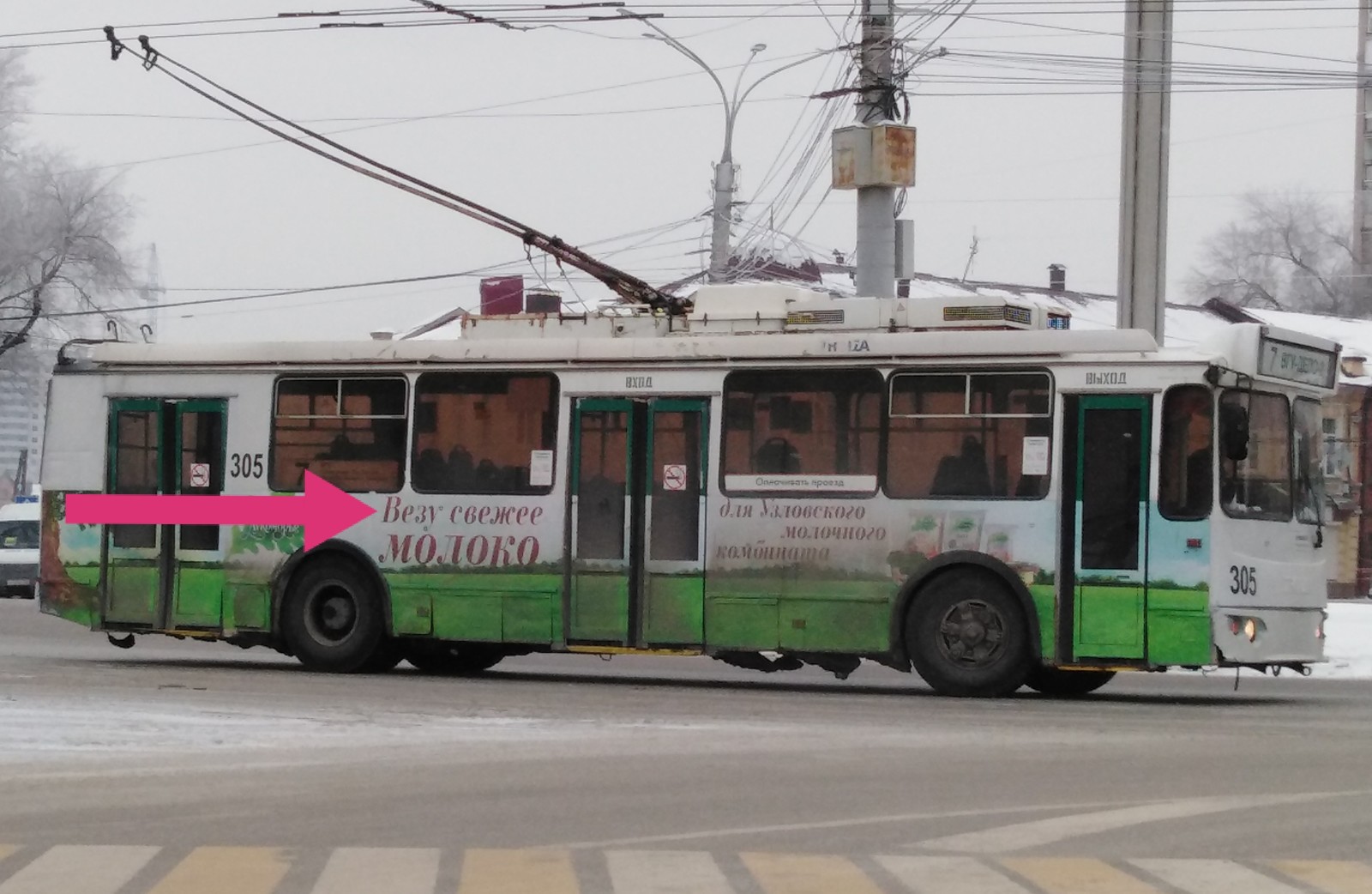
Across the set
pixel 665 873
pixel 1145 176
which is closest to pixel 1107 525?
pixel 1145 176

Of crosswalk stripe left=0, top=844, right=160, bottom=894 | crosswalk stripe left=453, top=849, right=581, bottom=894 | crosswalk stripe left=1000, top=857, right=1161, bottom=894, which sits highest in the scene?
crosswalk stripe left=1000, top=857, right=1161, bottom=894

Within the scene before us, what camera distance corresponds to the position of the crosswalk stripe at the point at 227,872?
8.24 m

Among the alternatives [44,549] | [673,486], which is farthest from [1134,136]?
[44,549]

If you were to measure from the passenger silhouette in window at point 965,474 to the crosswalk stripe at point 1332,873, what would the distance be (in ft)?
27.1

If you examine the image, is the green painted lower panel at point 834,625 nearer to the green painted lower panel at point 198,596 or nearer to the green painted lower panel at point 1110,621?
the green painted lower panel at point 1110,621

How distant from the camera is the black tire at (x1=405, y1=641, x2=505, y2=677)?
20328mm

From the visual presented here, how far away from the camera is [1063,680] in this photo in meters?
18.5

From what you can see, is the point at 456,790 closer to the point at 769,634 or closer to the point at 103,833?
the point at 103,833

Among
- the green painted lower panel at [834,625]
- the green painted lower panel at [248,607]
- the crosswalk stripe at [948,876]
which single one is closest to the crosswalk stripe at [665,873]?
the crosswalk stripe at [948,876]

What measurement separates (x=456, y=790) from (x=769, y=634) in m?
6.90

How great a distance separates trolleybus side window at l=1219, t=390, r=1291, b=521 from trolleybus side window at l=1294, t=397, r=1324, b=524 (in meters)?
0.11

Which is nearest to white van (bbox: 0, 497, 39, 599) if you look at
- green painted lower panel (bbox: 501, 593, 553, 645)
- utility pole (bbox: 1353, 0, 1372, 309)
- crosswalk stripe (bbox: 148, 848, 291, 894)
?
green painted lower panel (bbox: 501, 593, 553, 645)

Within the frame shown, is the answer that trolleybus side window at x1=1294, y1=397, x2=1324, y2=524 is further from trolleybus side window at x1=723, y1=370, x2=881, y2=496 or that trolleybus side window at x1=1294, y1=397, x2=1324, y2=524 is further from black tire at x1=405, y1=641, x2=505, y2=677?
black tire at x1=405, y1=641, x2=505, y2=677

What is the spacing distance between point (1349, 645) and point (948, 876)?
1584 cm
